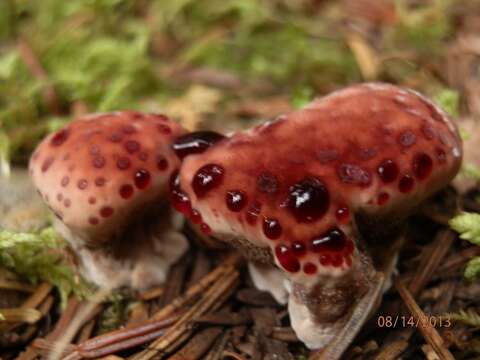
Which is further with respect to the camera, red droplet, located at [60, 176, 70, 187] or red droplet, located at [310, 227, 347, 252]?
red droplet, located at [60, 176, 70, 187]

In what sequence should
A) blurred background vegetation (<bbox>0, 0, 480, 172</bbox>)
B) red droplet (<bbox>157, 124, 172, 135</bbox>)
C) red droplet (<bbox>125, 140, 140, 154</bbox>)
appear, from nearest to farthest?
red droplet (<bbox>125, 140, 140, 154</bbox>) < red droplet (<bbox>157, 124, 172, 135</bbox>) < blurred background vegetation (<bbox>0, 0, 480, 172</bbox>)

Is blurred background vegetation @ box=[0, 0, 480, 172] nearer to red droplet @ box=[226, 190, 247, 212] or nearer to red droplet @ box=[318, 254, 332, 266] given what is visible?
red droplet @ box=[226, 190, 247, 212]

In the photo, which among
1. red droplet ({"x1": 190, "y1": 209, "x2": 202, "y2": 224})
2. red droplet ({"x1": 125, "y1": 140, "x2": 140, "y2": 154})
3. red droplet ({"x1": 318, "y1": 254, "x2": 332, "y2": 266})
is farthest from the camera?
red droplet ({"x1": 125, "y1": 140, "x2": 140, "y2": 154})

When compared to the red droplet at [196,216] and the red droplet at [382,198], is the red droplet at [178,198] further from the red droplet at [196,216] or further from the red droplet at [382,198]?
the red droplet at [382,198]

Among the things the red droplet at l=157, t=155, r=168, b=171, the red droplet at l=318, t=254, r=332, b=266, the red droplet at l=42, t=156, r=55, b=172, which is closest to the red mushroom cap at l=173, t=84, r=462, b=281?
the red droplet at l=318, t=254, r=332, b=266

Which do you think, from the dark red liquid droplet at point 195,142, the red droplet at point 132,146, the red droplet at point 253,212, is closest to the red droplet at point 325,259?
the red droplet at point 253,212

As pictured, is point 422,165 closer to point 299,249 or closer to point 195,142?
point 299,249
